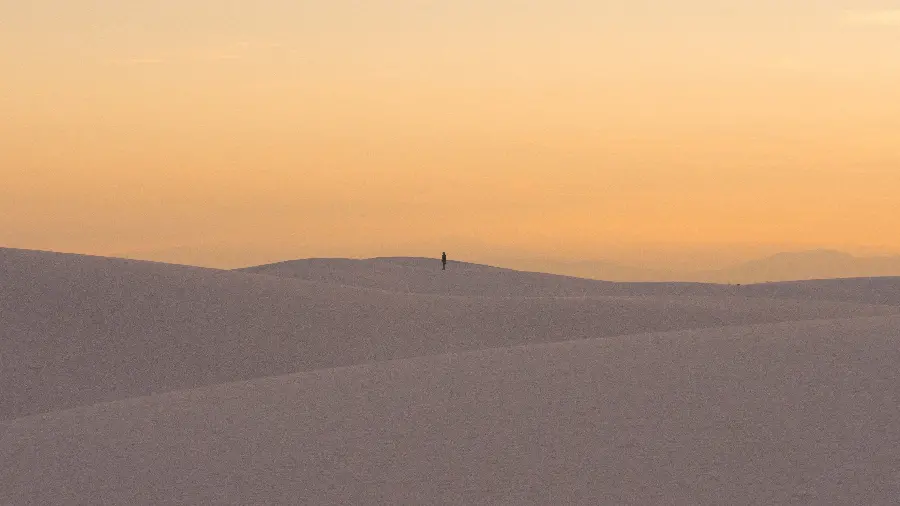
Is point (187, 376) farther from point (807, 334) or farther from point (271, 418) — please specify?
point (807, 334)

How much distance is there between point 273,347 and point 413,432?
9022mm

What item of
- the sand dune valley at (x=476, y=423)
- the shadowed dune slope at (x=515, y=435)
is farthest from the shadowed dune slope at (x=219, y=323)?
the shadowed dune slope at (x=515, y=435)

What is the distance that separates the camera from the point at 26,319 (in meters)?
18.1

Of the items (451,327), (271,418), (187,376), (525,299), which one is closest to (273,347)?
(187,376)

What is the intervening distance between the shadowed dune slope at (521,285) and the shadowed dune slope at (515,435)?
889 inches

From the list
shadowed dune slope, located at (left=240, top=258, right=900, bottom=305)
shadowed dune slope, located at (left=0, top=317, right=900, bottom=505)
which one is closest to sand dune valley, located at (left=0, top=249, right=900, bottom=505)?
shadowed dune slope, located at (left=0, top=317, right=900, bottom=505)

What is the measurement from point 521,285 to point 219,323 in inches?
876

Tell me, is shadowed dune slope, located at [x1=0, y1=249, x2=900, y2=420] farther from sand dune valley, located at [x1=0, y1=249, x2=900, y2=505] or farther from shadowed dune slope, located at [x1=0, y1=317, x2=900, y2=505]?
shadowed dune slope, located at [x1=0, y1=317, x2=900, y2=505]

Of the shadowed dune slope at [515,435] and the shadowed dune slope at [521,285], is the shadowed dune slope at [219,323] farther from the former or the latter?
the shadowed dune slope at [521,285]

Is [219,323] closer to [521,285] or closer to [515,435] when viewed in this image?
[515,435]

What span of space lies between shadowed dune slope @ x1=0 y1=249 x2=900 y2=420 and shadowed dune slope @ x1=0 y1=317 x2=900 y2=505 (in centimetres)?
518

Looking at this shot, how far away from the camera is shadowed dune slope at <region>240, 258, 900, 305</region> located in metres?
36.2

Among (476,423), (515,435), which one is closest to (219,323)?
(476,423)

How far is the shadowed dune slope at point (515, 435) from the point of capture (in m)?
A: 7.81
